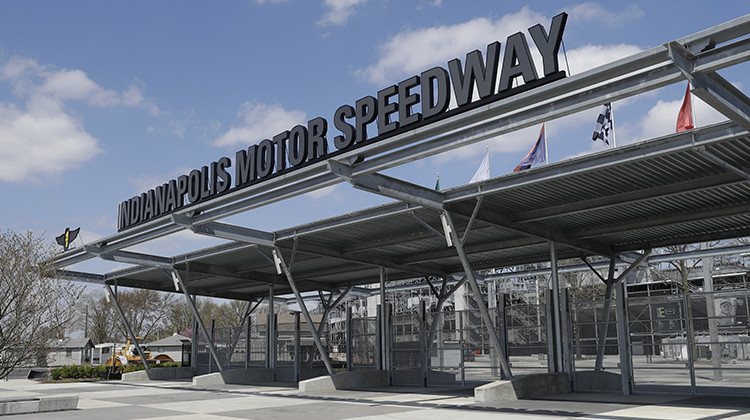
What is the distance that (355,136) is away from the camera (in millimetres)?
15734

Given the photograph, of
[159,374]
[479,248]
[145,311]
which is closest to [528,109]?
[479,248]

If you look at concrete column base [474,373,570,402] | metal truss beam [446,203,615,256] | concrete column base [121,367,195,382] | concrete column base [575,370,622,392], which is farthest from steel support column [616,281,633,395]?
concrete column base [121,367,195,382]

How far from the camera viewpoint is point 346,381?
86.4ft

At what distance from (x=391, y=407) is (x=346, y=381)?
7.92 meters

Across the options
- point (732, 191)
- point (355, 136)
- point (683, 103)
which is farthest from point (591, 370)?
point (355, 136)

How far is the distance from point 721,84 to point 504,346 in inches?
586

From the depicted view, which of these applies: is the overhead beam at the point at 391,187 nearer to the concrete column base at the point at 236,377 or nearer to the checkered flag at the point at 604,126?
the checkered flag at the point at 604,126

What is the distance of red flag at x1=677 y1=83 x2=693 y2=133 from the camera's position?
1644 cm

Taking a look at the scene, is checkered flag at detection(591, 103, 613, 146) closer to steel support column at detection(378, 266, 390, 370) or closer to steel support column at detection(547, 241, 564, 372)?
steel support column at detection(547, 241, 564, 372)

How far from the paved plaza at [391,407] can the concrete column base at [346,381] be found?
1.02 m

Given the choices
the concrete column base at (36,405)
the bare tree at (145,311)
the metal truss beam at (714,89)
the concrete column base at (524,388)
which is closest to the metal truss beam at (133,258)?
the concrete column base at (36,405)

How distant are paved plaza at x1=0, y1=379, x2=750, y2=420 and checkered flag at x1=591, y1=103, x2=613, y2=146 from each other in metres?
8.21

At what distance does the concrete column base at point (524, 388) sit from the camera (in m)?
19.3

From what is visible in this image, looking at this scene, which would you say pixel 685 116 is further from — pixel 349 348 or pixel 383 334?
pixel 349 348
